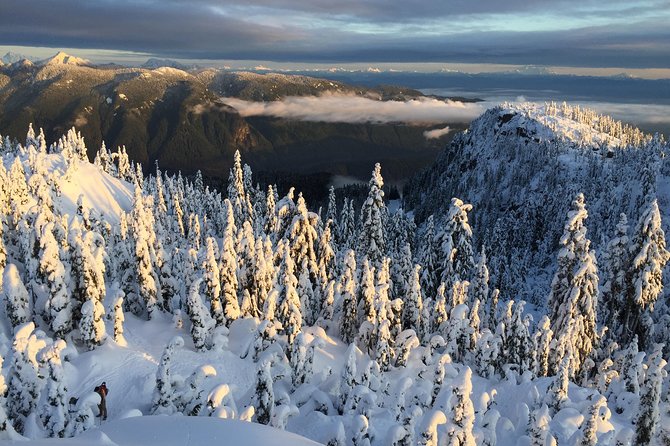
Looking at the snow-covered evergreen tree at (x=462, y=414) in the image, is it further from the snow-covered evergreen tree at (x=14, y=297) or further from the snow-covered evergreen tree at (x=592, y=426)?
the snow-covered evergreen tree at (x=14, y=297)

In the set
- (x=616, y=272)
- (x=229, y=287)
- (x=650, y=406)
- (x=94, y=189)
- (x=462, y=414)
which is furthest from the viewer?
(x=94, y=189)

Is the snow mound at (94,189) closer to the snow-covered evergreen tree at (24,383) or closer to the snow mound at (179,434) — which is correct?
the snow-covered evergreen tree at (24,383)

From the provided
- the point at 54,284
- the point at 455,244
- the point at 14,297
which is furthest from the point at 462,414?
the point at 14,297

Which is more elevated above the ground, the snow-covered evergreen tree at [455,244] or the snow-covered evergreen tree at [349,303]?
the snow-covered evergreen tree at [455,244]

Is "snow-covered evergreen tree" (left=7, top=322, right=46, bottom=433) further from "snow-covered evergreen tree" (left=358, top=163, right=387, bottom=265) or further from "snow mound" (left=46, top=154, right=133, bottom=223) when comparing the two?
"snow mound" (left=46, top=154, right=133, bottom=223)

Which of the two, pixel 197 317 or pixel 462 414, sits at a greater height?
pixel 462 414

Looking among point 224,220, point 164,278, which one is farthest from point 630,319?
point 224,220

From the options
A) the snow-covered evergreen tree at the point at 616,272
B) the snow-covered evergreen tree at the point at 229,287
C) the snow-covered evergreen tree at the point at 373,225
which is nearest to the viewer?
the snow-covered evergreen tree at the point at 229,287

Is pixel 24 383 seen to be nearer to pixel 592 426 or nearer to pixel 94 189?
pixel 592 426

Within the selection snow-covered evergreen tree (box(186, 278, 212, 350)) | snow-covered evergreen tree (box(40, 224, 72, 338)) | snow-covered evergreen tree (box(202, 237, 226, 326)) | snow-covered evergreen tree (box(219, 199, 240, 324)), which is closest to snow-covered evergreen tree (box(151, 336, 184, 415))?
snow-covered evergreen tree (box(186, 278, 212, 350))

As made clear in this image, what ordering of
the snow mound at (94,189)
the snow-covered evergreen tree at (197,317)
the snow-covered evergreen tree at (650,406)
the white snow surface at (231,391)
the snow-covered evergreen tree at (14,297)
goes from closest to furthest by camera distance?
the white snow surface at (231,391) → the snow-covered evergreen tree at (650,406) → the snow-covered evergreen tree at (14,297) → the snow-covered evergreen tree at (197,317) → the snow mound at (94,189)

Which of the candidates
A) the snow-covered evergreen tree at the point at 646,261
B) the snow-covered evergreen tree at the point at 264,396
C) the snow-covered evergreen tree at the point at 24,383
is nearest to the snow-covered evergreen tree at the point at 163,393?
the snow-covered evergreen tree at the point at 264,396

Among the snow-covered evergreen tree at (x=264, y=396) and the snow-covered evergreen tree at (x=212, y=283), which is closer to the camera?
the snow-covered evergreen tree at (x=264, y=396)

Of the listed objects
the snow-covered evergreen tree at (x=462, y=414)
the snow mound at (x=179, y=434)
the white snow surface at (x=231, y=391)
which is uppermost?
the snow mound at (x=179, y=434)
